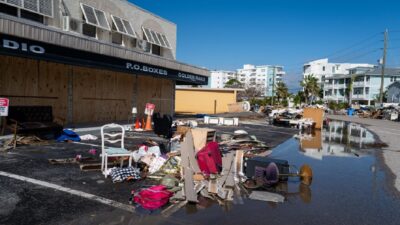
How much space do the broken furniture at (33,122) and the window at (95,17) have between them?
6.05 m

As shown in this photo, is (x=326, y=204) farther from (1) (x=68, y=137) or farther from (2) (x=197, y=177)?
(1) (x=68, y=137)

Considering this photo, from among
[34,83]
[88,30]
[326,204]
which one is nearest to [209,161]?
[326,204]

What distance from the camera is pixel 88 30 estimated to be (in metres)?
17.8

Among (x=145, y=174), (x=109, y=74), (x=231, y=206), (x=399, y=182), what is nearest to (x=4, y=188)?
(x=145, y=174)

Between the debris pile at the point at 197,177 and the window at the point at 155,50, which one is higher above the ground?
the window at the point at 155,50

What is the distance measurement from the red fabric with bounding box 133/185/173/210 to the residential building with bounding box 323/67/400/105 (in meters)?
85.6

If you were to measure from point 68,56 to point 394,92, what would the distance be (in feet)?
256

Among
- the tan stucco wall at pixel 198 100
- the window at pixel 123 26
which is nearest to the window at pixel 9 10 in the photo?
the window at pixel 123 26

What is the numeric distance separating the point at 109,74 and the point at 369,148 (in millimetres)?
13567

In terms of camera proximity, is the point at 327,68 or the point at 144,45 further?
the point at 327,68

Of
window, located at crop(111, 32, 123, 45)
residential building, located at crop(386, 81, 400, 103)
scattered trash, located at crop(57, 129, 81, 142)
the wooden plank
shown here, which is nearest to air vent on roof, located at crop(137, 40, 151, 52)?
window, located at crop(111, 32, 123, 45)

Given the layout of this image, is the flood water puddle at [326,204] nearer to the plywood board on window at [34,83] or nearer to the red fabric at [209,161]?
→ the red fabric at [209,161]

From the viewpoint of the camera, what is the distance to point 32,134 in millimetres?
10852

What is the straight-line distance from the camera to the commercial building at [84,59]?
38.2ft
